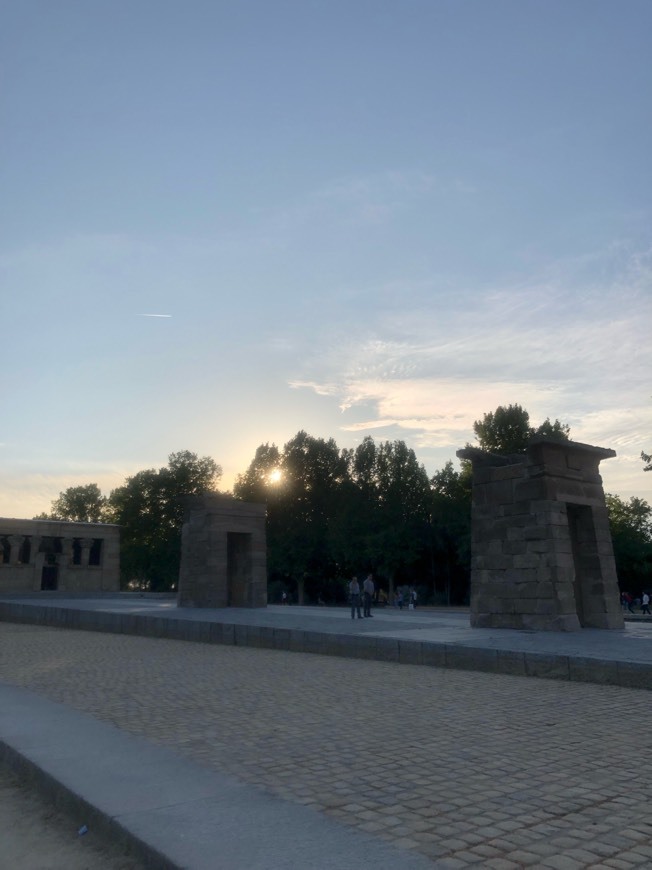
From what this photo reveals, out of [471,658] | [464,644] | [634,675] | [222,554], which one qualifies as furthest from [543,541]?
[222,554]

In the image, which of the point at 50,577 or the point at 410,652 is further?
the point at 50,577

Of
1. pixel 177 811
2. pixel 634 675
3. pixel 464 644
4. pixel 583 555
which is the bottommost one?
pixel 177 811

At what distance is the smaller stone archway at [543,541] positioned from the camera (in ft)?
55.8

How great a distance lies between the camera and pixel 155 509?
73.4 m

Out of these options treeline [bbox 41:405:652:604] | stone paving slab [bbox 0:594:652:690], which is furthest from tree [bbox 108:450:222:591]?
stone paving slab [bbox 0:594:652:690]

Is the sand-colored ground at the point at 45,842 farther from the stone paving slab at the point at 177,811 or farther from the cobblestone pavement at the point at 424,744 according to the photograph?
the cobblestone pavement at the point at 424,744

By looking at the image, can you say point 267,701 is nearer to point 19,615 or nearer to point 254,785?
point 254,785

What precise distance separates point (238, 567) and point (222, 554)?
6.80ft

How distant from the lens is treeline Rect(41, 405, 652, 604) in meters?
55.2

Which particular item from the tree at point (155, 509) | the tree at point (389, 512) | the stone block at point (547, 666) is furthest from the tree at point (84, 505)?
the stone block at point (547, 666)

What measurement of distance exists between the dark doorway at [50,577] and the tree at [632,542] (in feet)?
119

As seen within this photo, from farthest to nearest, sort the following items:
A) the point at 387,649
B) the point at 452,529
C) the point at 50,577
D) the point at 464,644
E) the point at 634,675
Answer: the point at 452,529 → the point at 50,577 → the point at 387,649 → the point at 464,644 → the point at 634,675

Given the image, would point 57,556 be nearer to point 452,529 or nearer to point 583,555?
point 452,529

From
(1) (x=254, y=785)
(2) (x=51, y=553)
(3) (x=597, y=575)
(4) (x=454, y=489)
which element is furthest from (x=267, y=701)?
(4) (x=454, y=489)
